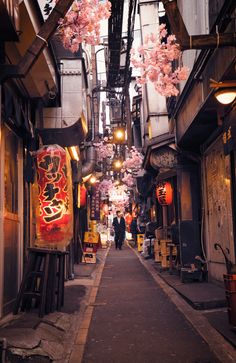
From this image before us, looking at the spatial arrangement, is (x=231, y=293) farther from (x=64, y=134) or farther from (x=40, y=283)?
(x=64, y=134)

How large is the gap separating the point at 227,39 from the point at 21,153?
5.66 m

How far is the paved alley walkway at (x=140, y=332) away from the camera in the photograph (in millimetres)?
6852

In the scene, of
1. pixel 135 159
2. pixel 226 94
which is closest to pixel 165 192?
pixel 226 94

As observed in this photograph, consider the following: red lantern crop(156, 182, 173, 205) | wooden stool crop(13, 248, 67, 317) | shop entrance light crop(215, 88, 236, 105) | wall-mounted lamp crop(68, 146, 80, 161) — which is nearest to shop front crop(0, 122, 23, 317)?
wooden stool crop(13, 248, 67, 317)

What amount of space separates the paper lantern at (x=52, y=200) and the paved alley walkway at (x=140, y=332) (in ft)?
6.76

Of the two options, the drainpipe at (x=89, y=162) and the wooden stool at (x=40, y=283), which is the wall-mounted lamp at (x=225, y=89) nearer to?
the wooden stool at (x=40, y=283)

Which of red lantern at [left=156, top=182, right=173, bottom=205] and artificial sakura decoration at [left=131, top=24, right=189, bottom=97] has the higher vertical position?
artificial sakura decoration at [left=131, top=24, right=189, bottom=97]

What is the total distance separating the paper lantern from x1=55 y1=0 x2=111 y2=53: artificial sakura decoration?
2549 millimetres

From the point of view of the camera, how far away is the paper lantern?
1000 centimetres

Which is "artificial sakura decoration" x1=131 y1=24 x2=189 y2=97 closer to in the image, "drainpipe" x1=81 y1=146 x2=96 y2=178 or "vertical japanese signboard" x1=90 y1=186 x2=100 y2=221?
"drainpipe" x1=81 y1=146 x2=96 y2=178

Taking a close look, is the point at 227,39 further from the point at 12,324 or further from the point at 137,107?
the point at 137,107

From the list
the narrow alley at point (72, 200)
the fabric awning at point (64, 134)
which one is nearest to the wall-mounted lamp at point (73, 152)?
the narrow alley at point (72, 200)

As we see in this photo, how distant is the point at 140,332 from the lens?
848cm

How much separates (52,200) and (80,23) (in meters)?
4.12
